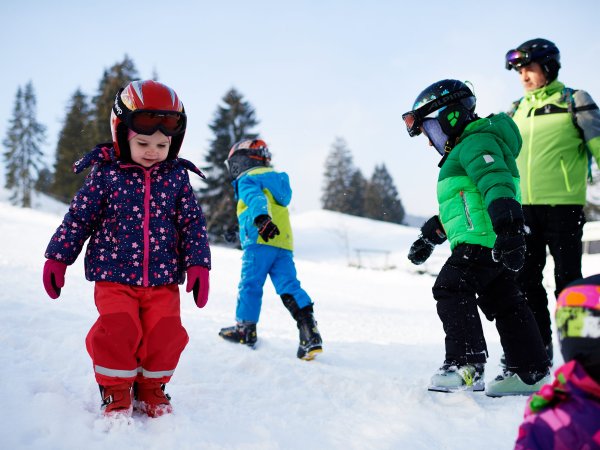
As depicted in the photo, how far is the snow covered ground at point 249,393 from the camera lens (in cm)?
215

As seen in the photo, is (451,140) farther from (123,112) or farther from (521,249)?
(123,112)

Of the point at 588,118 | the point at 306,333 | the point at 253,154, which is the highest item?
the point at 588,118

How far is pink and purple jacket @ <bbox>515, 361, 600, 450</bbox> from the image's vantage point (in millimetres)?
1276

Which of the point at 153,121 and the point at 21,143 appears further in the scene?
the point at 21,143

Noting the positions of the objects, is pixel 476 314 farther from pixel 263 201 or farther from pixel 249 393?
pixel 263 201

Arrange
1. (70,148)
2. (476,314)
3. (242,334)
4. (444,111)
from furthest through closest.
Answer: (70,148) → (242,334) → (444,111) → (476,314)

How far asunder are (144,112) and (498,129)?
81.9 inches

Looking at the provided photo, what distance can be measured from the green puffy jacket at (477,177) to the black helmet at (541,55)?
113 cm

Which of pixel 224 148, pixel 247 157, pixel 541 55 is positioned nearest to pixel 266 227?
pixel 247 157

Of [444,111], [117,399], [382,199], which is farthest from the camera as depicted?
[382,199]

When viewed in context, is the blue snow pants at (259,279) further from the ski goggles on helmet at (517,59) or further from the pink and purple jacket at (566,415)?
the pink and purple jacket at (566,415)

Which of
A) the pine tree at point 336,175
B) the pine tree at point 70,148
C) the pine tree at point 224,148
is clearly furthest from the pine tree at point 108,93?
the pine tree at point 336,175

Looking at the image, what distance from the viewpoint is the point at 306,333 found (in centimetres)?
403

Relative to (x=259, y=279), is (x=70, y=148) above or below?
above
